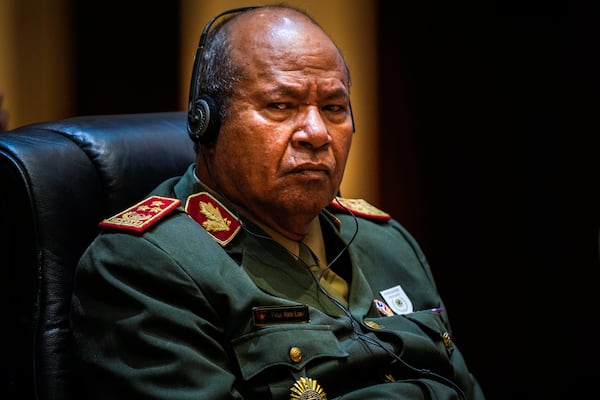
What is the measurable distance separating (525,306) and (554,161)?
493 millimetres

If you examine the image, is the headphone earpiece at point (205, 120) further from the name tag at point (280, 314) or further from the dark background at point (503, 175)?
the dark background at point (503, 175)

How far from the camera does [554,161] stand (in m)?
2.83

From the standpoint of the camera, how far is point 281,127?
4.89 ft

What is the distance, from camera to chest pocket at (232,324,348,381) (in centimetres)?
135

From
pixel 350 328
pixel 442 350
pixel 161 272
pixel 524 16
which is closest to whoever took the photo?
pixel 161 272

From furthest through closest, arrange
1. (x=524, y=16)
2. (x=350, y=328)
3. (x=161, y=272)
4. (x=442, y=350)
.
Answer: (x=524, y=16) → (x=442, y=350) → (x=350, y=328) → (x=161, y=272)

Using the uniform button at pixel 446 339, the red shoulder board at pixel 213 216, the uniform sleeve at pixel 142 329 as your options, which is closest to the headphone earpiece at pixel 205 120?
the red shoulder board at pixel 213 216

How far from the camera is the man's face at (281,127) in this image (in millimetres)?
1489

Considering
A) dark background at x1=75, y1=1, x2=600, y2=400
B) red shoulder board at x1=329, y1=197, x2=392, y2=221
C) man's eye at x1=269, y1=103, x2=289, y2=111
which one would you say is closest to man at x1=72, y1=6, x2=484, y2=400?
man's eye at x1=269, y1=103, x2=289, y2=111

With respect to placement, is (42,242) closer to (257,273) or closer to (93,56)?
(257,273)

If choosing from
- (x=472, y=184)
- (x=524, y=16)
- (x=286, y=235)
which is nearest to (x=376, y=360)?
(x=286, y=235)

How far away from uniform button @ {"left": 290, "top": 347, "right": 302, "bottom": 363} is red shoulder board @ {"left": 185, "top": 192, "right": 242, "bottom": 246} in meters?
0.24

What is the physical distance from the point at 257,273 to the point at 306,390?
0.24 meters

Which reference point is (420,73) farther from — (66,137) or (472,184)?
(66,137)
